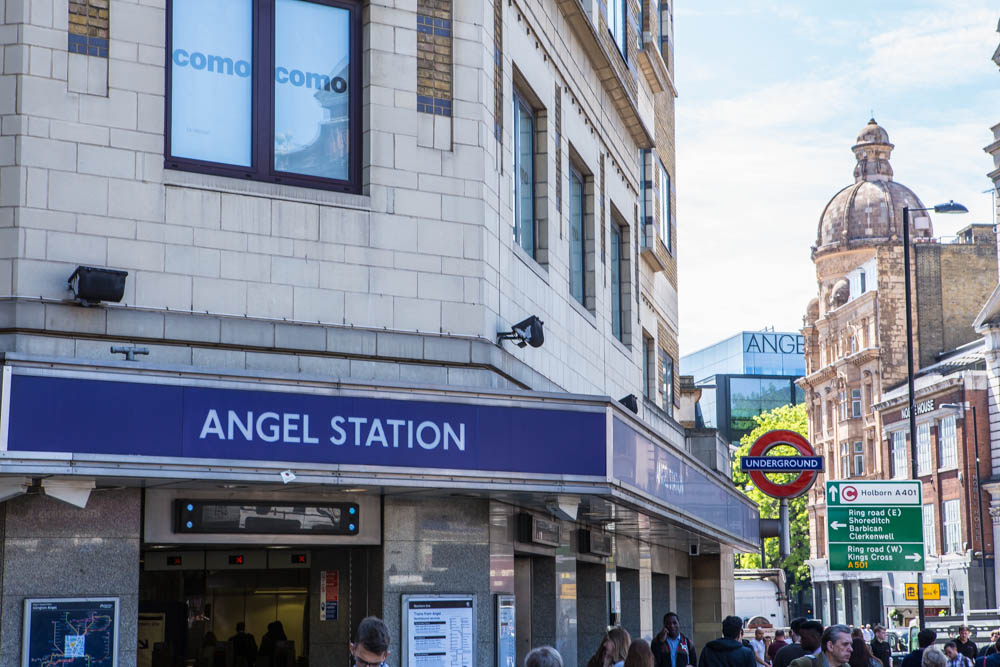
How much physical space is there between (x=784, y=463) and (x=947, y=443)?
200 feet

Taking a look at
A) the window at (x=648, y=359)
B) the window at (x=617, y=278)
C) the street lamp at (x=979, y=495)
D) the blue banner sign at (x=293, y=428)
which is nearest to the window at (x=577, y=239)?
the window at (x=617, y=278)

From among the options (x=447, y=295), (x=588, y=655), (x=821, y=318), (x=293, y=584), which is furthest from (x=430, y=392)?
(x=821, y=318)

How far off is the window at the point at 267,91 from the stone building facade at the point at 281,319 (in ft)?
0.07

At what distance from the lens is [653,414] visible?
25859 mm

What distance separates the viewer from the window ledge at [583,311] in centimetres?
1814

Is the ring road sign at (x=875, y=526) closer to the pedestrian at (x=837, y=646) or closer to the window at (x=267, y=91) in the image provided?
the window at (x=267, y=91)

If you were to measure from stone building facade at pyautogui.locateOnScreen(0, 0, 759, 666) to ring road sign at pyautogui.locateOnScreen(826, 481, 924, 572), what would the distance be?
1273cm

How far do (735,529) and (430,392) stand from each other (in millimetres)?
15533

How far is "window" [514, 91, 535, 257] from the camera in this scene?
16266mm

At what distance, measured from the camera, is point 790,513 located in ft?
314

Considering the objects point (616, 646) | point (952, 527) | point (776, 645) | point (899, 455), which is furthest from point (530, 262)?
point (899, 455)

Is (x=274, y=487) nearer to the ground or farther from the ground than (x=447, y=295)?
nearer to the ground

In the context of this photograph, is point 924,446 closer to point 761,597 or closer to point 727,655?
point 761,597

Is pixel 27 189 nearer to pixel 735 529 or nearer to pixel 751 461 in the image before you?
pixel 751 461
